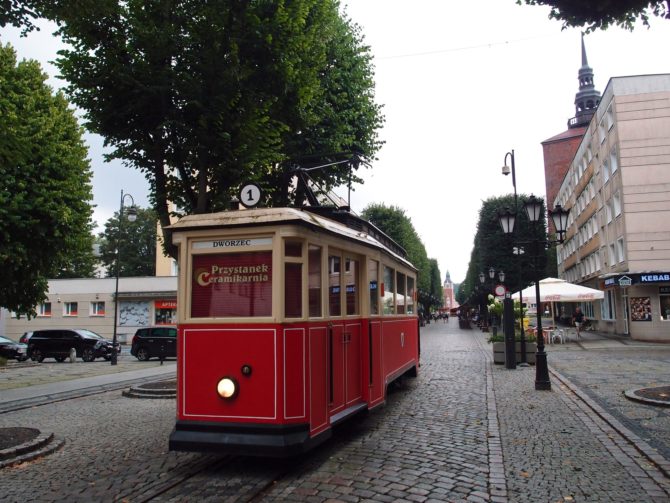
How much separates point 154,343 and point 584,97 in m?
77.2

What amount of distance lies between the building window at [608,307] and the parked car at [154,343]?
2562 centimetres

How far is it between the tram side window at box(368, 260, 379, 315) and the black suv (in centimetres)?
2164

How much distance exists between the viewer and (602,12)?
6430mm

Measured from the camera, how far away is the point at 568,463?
21.0 feet

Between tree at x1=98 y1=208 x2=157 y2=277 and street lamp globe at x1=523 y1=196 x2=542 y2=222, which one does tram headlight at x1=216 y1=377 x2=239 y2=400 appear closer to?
street lamp globe at x1=523 y1=196 x2=542 y2=222

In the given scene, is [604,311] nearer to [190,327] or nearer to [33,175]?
[33,175]

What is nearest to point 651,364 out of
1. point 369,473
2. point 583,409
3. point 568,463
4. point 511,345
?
point 511,345

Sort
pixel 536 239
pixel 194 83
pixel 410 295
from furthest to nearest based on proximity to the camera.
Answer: pixel 536 239 → pixel 410 295 → pixel 194 83

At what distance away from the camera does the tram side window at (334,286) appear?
280 inches

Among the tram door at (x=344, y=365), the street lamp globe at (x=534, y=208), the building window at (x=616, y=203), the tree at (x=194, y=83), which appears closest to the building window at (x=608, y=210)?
the building window at (x=616, y=203)

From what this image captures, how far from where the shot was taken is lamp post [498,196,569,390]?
12062 mm

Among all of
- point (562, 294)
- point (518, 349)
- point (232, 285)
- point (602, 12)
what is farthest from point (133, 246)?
point (602, 12)

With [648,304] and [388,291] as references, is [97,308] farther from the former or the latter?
[388,291]

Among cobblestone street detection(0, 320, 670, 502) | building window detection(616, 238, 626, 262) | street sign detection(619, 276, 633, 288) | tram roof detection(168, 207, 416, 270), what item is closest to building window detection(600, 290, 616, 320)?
building window detection(616, 238, 626, 262)
